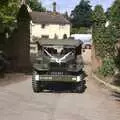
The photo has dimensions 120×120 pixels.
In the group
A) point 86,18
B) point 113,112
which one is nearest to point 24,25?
point 113,112

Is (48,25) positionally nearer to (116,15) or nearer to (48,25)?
(48,25)

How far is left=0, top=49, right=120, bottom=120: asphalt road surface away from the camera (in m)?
15.2

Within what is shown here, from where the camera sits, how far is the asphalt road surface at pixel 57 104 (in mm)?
15188

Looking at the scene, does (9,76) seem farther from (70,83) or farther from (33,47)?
(33,47)

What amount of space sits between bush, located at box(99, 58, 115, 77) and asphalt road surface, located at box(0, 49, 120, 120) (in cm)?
226

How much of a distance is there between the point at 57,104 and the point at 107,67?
32.2 ft

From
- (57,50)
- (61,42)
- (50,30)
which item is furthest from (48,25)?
(57,50)

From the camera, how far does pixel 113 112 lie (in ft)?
53.3

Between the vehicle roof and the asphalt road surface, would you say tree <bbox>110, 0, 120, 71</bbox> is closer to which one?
the vehicle roof

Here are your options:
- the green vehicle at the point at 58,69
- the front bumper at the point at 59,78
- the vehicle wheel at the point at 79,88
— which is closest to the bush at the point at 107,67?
the green vehicle at the point at 58,69

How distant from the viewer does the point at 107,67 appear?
27.5m

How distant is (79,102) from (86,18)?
412ft

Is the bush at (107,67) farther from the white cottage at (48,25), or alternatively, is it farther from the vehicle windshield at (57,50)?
the white cottage at (48,25)

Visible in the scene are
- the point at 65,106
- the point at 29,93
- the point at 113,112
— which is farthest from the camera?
the point at 29,93
